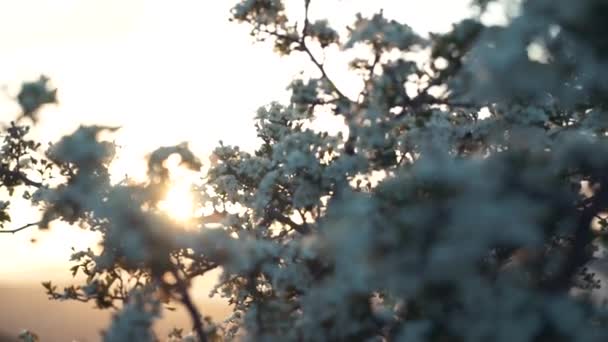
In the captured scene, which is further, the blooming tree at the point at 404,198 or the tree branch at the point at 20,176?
the tree branch at the point at 20,176

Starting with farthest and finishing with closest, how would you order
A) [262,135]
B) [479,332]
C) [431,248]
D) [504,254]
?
[262,135] → [504,254] → [479,332] → [431,248]

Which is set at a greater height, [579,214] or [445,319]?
[579,214]

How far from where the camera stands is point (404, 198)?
28.0 feet

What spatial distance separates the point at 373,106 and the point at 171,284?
146 inches

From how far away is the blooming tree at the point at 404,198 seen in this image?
6.89m

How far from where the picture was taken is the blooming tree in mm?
6895

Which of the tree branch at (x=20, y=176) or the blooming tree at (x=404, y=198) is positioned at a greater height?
the tree branch at (x=20, y=176)

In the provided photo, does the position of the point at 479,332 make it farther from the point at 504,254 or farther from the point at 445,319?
the point at 504,254

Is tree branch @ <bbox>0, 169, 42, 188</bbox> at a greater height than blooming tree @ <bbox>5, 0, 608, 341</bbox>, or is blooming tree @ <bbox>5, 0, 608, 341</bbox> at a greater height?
tree branch @ <bbox>0, 169, 42, 188</bbox>

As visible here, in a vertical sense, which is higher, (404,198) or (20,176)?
(20,176)

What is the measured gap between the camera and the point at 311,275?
11.1 meters

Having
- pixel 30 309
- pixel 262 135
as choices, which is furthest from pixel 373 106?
pixel 30 309

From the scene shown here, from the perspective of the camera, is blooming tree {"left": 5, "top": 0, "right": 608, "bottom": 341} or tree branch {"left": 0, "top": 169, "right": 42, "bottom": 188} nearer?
blooming tree {"left": 5, "top": 0, "right": 608, "bottom": 341}

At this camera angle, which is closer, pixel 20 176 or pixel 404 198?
pixel 404 198
